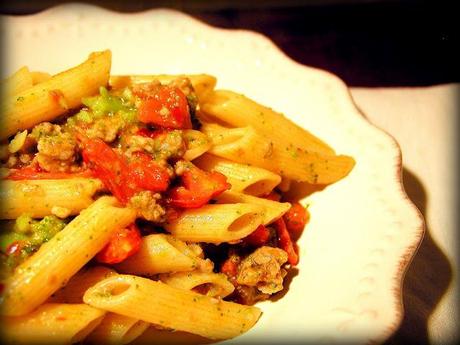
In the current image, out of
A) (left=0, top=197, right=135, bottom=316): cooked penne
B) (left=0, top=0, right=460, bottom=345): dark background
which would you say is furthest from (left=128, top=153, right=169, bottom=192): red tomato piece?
(left=0, top=0, right=460, bottom=345): dark background

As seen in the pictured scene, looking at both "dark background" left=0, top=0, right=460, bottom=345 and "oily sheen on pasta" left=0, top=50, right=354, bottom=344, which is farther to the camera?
"dark background" left=0, top=0, right=460, bottom=345

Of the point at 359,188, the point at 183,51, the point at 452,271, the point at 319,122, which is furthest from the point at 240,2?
the point at 452,271

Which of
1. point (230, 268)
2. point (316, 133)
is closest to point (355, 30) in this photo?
point (316, 133)

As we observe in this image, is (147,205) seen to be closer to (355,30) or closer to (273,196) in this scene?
(273,196)

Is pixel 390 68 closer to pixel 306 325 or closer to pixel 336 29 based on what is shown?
pixel 336 29

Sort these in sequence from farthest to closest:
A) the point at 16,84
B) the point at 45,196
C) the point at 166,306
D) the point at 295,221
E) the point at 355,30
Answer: the point at 355,30
the point at 295,221
the point at 16,84
the point at 45,196
the point at 166,306

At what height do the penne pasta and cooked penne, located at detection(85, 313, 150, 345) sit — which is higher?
the penne pasta

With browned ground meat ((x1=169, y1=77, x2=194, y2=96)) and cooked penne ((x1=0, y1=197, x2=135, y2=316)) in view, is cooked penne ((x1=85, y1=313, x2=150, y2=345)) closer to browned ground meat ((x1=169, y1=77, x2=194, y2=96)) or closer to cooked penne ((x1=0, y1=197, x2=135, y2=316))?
cooked penne ((x1=0, y1=197, x2=135, y2=316))

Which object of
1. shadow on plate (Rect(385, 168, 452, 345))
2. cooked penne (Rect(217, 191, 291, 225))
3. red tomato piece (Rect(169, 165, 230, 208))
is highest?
red tomato piece (Rect(169, 165, 230, 208))
